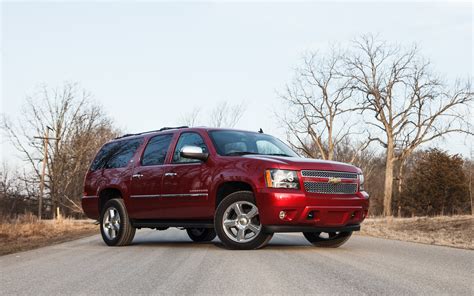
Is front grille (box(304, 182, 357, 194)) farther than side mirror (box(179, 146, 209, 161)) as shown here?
No

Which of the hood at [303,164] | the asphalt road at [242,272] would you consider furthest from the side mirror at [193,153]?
the asphalt road at [242,272]

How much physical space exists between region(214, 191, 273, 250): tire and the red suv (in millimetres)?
14

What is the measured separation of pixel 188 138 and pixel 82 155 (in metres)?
47.8

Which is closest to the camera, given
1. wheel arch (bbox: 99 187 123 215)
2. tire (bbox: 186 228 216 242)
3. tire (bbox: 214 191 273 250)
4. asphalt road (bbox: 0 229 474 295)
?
asphalt road (bbox: 0 229 474 295)

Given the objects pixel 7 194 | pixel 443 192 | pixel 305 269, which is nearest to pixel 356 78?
pixel 443 192

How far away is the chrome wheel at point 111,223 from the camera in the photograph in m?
10.1

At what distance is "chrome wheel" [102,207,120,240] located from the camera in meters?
10.1

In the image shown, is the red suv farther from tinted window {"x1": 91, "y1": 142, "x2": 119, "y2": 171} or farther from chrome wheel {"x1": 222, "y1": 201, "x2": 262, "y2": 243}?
tinted window {"x1": 91, "y1": 142, "x2": 119, "y2": 171}

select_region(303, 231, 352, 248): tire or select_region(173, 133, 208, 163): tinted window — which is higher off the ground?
select_region(173, 133, 208, 163): tinted window

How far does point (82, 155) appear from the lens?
54969 millimetres

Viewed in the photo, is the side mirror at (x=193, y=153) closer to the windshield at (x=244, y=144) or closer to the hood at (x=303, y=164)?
the windshield at (x=244, y=144)

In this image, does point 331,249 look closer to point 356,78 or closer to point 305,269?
point 305,269

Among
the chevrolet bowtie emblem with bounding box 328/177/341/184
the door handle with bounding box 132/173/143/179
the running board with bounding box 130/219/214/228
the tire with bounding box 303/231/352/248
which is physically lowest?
the tire with bounding box 303/231/352/248

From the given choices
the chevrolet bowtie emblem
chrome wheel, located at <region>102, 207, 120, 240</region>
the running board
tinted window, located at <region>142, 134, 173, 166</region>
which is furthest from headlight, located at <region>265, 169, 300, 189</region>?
chrome wheel, located at <region>102, 207, 120, 240</region>
